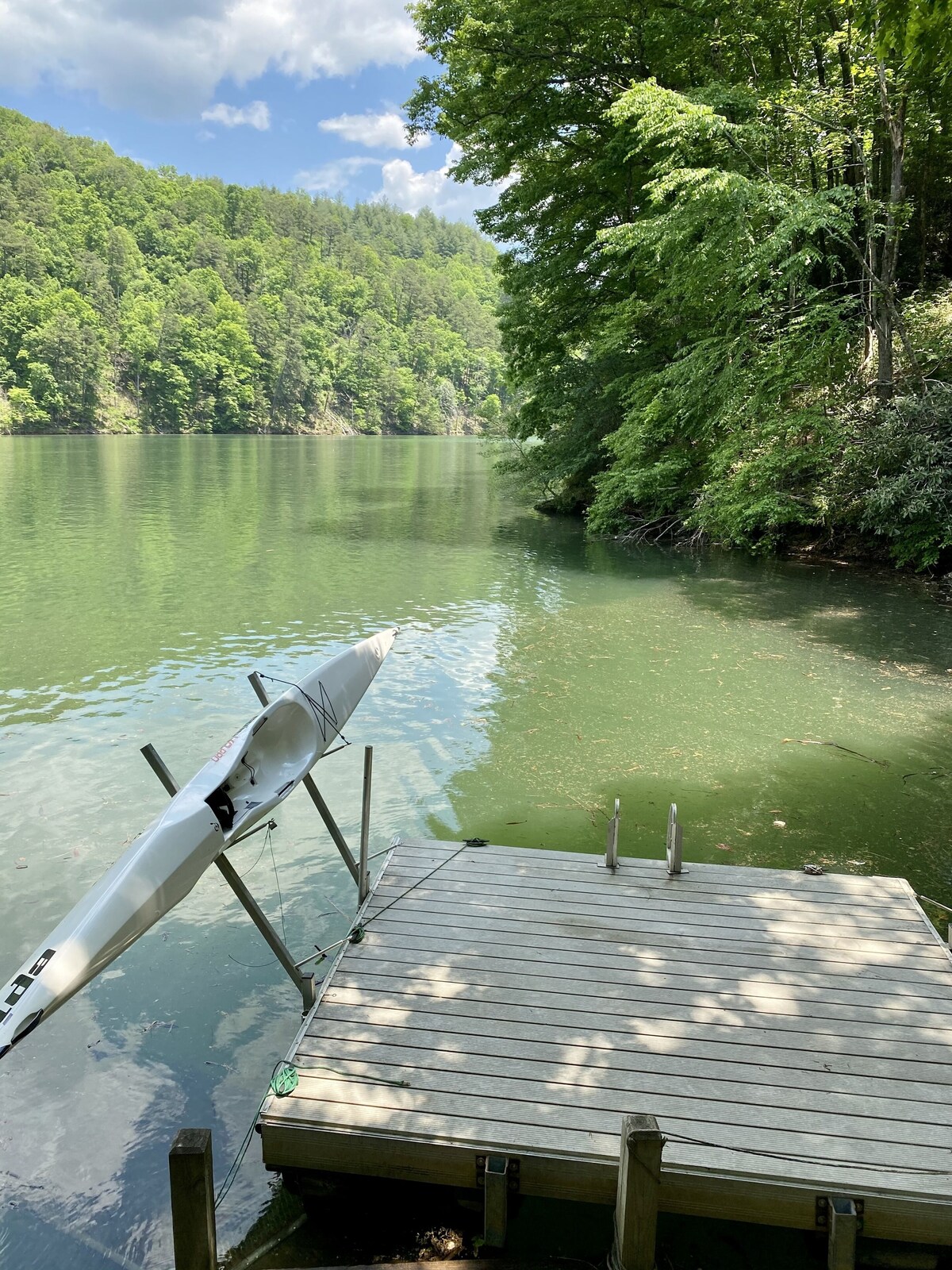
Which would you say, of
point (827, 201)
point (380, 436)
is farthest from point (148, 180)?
point (827, 201)

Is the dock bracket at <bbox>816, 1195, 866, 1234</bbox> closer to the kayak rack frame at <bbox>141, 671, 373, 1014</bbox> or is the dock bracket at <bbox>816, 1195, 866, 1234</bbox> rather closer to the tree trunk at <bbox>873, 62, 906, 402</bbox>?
the kayak rack frame at <bbox>141, 671, 373, 1014</bbox>

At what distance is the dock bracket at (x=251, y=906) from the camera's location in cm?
416

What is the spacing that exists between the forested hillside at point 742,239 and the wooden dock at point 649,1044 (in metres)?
12.4

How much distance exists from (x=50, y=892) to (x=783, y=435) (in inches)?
643

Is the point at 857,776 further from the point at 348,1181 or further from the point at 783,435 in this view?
the point at 783,435

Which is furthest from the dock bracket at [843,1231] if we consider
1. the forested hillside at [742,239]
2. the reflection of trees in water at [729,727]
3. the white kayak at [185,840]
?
the forested hillside at [742,239]

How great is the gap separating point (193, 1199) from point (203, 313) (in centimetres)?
11447

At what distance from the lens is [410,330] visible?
13850 centimetres

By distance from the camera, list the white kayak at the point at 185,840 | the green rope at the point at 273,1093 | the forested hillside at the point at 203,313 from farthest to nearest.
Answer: the forested hillside at the point at 203,313, the green rope at the point at 273,1093, the white kayak at the point at 185,840

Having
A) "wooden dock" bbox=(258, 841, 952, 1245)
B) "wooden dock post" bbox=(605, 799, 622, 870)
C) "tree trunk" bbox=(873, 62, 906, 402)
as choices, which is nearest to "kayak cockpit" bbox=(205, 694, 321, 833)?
"wooden dock" bbox=(258, 841, 952, 1245)

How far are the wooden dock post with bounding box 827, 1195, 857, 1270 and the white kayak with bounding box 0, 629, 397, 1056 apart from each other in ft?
9.57

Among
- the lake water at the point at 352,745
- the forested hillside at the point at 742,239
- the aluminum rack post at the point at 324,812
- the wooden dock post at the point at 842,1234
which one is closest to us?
the wooden dock post at the point at 842,1234

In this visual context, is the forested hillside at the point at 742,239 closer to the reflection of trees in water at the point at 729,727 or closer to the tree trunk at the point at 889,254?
the tree trunk at the point at 889,254

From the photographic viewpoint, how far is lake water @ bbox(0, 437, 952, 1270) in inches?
178
